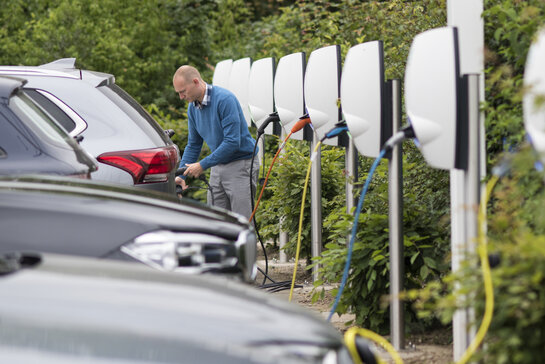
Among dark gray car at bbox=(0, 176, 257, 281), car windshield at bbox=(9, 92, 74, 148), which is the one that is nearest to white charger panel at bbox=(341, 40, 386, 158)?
dark gray car at bbox=(0, 176, 257, 281)

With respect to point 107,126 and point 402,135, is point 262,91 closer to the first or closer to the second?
point 107,126

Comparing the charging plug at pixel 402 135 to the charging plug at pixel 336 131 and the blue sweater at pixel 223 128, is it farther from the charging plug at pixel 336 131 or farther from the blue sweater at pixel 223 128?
the blue sweater at pixel 223 128

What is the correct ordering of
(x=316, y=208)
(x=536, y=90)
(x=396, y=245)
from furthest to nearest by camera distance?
(x=316, y=208), (x=396, y=245), (x=536, y=90)

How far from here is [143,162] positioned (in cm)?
594

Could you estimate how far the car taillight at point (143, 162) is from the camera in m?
5.89

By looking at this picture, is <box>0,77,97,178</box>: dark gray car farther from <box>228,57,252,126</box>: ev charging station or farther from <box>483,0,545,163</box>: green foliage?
<box>228,57,252,126</box>: ev charging station

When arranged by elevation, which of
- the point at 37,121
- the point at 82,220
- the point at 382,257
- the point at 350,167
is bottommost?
the point at 382,257

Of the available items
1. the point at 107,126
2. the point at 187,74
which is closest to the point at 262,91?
the point at 187,74

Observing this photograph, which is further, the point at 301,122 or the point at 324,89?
the point at 301,122

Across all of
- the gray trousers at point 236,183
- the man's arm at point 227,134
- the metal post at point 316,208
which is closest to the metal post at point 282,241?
the gray trousers at point 236,183

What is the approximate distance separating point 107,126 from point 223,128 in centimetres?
165

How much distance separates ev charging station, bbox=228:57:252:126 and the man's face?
70.6 inches

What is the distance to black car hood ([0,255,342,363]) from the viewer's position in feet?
6.79

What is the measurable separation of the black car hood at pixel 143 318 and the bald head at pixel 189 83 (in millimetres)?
5021
